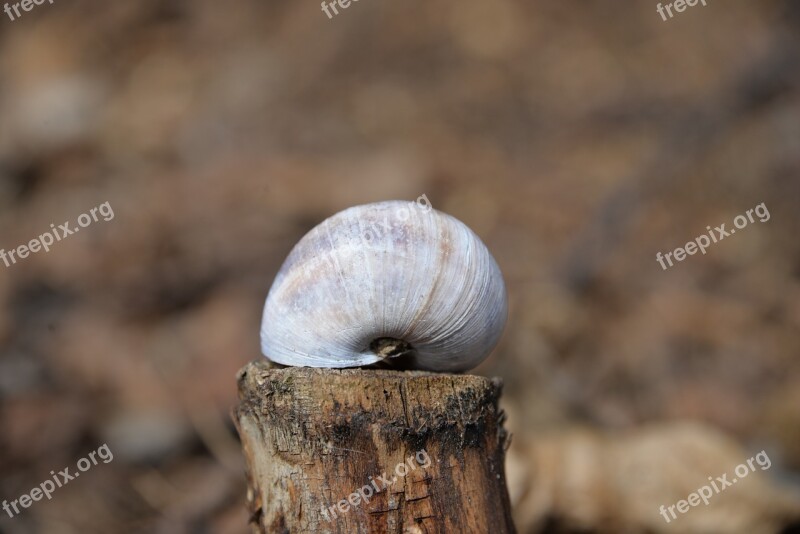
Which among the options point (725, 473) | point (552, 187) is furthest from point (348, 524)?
point (552, 187)

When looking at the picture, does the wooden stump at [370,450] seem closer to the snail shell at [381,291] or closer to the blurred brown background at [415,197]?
the snail shell at [381,291]

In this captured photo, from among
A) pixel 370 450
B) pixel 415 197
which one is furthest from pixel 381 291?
pixel 415 197

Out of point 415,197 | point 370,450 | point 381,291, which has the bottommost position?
point 370,450

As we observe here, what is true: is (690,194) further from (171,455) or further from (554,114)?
(171,455)

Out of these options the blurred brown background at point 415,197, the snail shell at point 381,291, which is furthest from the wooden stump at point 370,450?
the blurred brown background at point 415,197

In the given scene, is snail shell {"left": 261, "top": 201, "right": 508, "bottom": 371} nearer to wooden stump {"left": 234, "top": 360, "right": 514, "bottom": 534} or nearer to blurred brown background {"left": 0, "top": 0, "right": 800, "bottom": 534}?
wooden stump {"left": 234, "top": 360, "right": 514, "bottom": 534}

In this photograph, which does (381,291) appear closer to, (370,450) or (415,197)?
(370,450)

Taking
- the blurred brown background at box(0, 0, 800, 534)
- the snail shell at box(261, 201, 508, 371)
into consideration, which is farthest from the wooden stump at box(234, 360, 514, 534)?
the blurred brown background at box(0, 0, 800, 534)
